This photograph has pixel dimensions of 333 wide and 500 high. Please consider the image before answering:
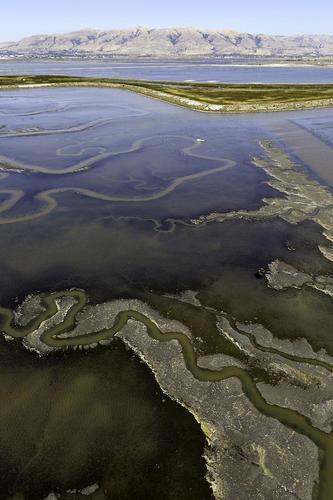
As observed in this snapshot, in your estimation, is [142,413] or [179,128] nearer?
[142,413]

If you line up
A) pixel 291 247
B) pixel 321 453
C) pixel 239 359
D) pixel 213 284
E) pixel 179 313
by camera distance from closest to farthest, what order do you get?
pixel 321 453, pixel 239 359, pixel 179 313, pixel 213 284, pixel 291 247

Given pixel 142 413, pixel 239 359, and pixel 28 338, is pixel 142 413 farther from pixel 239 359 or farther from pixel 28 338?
pixel 28 338

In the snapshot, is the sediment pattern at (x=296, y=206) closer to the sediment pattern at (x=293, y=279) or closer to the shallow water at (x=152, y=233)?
the shallow water at (x=152, y=233)

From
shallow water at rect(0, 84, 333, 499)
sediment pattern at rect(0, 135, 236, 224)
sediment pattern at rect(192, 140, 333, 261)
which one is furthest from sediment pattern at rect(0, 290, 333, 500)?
sediment pattern at rect(0, 135, 236, 224)

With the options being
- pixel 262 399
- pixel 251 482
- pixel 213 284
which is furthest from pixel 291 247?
pixel 251 482

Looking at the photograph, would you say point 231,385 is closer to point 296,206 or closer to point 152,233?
point 152,233

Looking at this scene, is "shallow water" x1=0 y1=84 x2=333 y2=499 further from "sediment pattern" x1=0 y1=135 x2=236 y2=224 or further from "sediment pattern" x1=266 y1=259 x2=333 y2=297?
"sediment pattern" x1=266 y1=259 x2=333 y2=297
